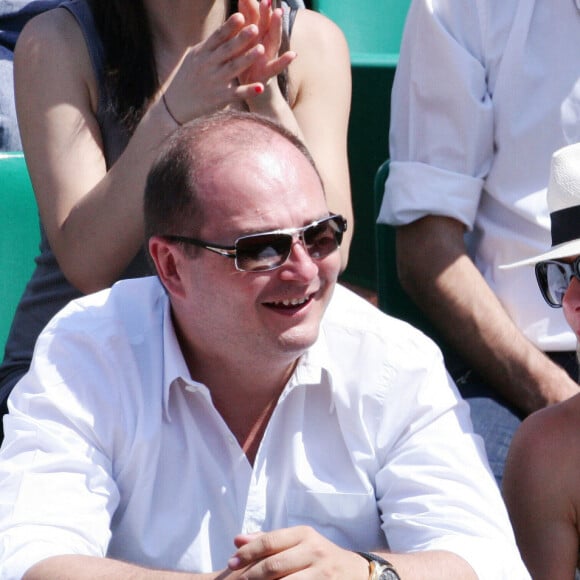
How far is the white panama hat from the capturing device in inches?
72.7

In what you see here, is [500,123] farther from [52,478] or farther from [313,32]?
[52,478]

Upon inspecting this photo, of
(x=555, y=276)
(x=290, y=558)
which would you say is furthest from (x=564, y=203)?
(x=290, y=558)

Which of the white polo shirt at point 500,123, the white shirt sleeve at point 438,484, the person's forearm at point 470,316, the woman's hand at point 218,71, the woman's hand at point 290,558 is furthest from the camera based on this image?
the white polo shirt at point 500,123

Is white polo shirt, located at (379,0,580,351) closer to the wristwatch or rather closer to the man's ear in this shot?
the man's ear

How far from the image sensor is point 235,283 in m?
1.80

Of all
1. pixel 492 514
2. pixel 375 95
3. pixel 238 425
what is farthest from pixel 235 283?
pixel 375 95

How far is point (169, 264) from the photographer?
1870 mm

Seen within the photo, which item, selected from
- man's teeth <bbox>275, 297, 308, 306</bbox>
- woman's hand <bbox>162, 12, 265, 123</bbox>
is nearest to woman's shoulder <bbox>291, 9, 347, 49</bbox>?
woman's hand <bbox>162, 12, 265, 123</bbox>

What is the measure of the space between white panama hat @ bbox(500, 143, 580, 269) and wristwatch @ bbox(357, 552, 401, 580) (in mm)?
543

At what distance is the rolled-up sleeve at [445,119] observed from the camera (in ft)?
8.04

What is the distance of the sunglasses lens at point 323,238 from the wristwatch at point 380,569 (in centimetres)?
47

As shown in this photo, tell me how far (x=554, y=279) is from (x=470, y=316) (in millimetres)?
526

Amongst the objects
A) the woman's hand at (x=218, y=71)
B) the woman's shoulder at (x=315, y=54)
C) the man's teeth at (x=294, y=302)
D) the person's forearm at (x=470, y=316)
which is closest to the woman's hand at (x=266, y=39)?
the woman's hand at (x=218, y=71)

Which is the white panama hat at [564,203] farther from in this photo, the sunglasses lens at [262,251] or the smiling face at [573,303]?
the sunglasses lens at [262,251]
